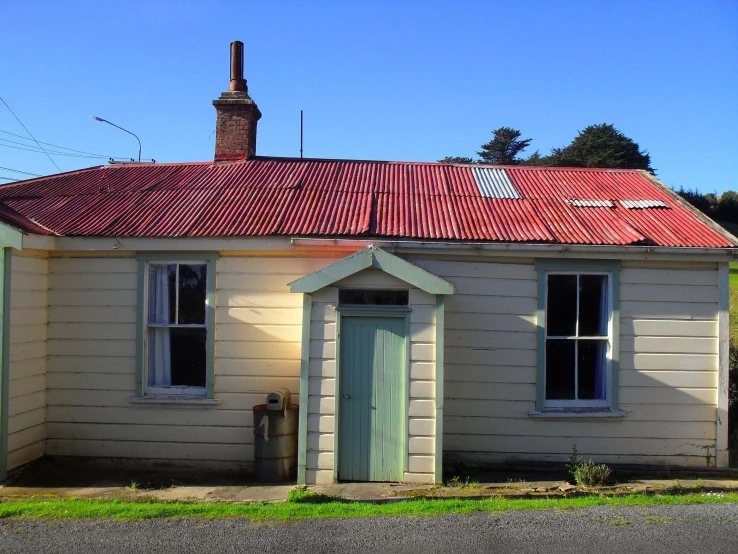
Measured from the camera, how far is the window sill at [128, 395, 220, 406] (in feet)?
26.9

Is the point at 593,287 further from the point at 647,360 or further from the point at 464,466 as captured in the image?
the point at 464,466

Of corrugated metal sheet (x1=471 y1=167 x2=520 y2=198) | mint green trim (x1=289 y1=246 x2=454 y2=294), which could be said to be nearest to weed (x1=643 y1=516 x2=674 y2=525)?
mint green trim (x1=289 y1=246 x2=454 y2=294)

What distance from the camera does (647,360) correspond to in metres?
8.27

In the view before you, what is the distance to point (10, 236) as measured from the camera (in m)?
7.40

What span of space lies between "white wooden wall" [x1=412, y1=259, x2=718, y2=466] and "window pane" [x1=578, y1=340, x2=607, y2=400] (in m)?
0.29

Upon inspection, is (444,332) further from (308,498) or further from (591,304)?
(308,498)

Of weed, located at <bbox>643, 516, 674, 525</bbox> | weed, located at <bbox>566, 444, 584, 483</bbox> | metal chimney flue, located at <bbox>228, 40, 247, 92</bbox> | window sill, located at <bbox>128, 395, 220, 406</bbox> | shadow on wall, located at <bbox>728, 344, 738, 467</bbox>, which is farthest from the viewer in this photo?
metal chimney flue, located at <bbox>228, 40, 247, 92</bbox>

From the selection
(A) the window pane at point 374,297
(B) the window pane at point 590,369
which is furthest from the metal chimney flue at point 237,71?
(B) the window pane at point 590,369

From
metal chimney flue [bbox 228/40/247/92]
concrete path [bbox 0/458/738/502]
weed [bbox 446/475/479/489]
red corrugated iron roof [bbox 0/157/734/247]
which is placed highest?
metal chimney flue [bbox 228/40/247/92]

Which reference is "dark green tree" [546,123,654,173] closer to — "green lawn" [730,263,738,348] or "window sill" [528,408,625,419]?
"green lawn" [730,263,738,348]

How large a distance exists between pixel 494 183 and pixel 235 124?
4.76 meters

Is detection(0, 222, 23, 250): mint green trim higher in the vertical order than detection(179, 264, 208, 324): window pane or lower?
higher

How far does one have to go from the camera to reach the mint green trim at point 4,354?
745cm

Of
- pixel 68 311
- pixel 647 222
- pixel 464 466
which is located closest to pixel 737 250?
pixel 647 222
